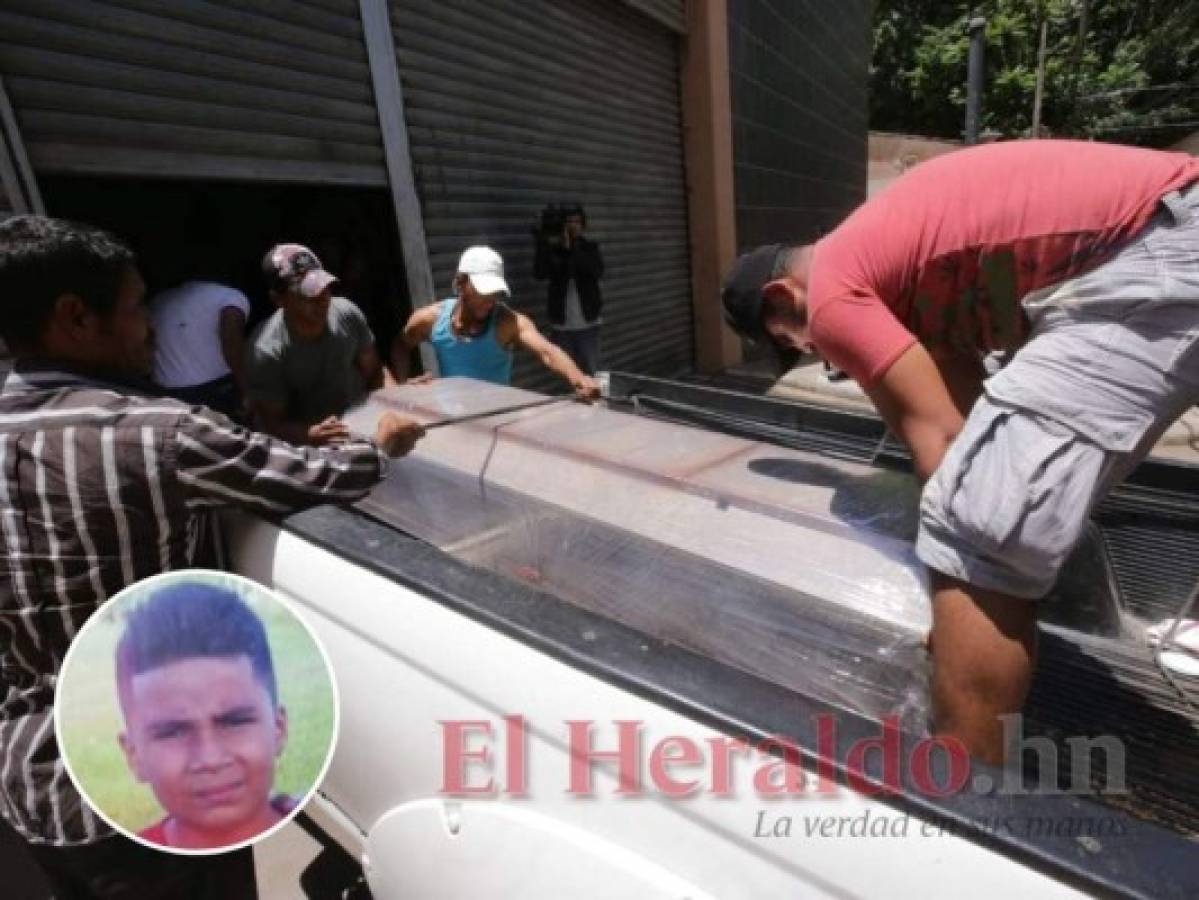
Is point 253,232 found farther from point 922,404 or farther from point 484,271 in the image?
point 922,404

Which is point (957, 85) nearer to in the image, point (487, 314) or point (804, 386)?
point (804, 386)

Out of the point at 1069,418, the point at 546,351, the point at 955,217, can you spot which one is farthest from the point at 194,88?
the point at 1069,418

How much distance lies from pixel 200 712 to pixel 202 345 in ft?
8.11

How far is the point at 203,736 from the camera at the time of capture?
1.11 meters

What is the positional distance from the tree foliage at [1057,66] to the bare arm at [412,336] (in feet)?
71.8

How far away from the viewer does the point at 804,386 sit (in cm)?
640

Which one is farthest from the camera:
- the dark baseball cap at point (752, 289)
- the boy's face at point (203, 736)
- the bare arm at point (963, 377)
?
the bare arm at point (963, 377)

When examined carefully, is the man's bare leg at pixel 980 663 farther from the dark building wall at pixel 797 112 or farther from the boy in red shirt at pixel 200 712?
the dark building wall at pixel 797 112

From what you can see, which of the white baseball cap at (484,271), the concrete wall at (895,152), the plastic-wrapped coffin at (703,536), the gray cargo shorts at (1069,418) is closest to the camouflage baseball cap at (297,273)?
the white baseball cap at (484,271)

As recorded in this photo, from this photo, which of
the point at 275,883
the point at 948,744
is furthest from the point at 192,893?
the point at 948,744

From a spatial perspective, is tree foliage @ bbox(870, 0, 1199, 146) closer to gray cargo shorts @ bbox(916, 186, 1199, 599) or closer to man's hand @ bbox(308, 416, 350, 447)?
gray cargo shorts @ bbox(916, 186, 1199, 599)

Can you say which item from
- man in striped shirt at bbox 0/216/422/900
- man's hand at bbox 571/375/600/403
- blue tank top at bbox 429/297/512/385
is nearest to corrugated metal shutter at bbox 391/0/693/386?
blue tank top at bbox 429/297/512/385

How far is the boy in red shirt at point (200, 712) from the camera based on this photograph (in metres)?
1.11

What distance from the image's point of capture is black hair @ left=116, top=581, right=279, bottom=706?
3.77ft
